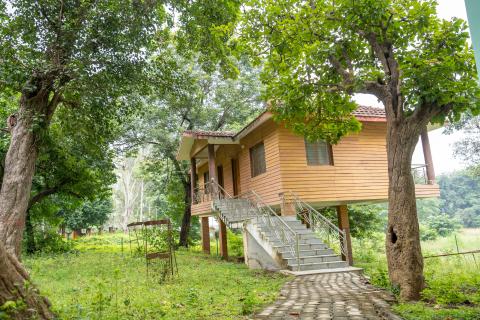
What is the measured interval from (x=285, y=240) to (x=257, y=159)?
15.6ft

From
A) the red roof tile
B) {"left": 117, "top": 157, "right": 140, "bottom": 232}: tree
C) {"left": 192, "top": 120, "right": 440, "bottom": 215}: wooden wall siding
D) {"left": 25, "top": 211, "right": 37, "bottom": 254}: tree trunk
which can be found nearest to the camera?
{"left": 192, "top": 120, "right": 440, "bottom": 215}: wooden wall siding

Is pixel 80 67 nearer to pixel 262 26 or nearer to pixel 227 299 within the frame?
pixel 262 26

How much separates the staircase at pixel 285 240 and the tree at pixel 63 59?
5880 mm

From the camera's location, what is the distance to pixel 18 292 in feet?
13.6

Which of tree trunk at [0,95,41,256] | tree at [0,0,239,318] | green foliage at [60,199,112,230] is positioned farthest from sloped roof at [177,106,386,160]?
green foliage at [60,199,112,230]

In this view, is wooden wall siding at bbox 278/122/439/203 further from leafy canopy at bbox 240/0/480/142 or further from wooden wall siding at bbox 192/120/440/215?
leafy canopy at bbox 240/0/480/142

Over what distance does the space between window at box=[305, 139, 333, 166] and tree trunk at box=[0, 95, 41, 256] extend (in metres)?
9.20

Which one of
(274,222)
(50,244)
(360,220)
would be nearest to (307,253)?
(274,222)

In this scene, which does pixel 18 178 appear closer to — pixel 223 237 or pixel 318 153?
pixel 318 153

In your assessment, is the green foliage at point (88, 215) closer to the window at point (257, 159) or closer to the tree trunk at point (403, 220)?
the window at point (257, 159)

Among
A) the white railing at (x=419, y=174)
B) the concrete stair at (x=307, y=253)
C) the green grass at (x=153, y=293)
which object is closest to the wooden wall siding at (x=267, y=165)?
the concrete stair at (x=307, y=253)

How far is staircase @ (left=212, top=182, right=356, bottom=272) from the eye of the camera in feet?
36.3

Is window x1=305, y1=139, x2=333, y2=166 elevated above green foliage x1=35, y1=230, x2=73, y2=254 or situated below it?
above

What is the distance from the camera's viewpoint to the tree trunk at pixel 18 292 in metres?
3.98
